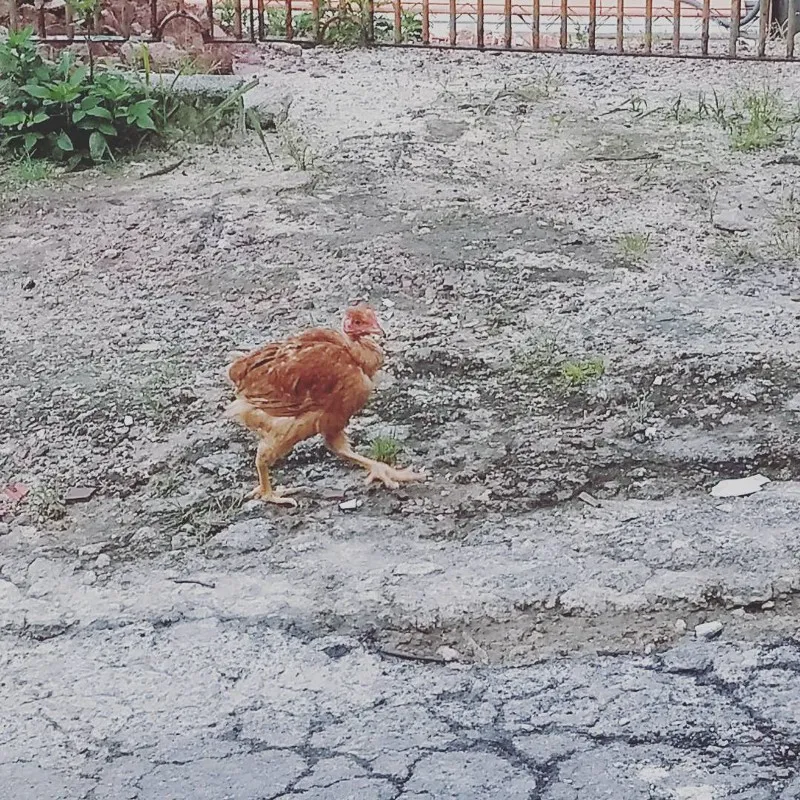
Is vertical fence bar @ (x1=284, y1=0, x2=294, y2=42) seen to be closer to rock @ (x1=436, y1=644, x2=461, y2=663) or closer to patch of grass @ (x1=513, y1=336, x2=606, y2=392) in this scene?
patch of grass @ (x1=513, y1=336, x2=606, y2=392)

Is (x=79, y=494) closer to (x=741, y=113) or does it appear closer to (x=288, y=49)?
(x=741, y=113)

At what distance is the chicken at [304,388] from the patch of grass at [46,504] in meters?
0.53

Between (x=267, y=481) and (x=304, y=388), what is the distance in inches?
11.5

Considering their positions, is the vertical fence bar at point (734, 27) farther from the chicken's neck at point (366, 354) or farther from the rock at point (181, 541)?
the rock at point (181, 541)

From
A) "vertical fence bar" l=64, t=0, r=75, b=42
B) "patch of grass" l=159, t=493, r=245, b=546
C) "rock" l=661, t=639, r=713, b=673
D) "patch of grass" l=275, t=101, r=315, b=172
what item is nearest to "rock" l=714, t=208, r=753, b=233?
"patch of grass" l=275, t=101, r=315, b=172

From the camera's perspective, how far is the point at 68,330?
488 cm

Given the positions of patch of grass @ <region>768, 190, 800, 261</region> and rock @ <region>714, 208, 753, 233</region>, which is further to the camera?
rock @ <region>714, 208, 753, 233</region>

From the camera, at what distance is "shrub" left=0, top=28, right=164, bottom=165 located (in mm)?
6500

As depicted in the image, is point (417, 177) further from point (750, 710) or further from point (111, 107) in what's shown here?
point (750, 710)

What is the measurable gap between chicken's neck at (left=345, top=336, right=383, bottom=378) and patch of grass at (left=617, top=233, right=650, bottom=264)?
6.32 ft

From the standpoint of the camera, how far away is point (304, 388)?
3.50m

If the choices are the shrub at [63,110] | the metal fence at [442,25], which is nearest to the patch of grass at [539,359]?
the shrub at [63,110]

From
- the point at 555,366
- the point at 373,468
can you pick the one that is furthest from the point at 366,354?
the point at 555,366

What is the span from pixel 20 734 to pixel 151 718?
27 centimetres
